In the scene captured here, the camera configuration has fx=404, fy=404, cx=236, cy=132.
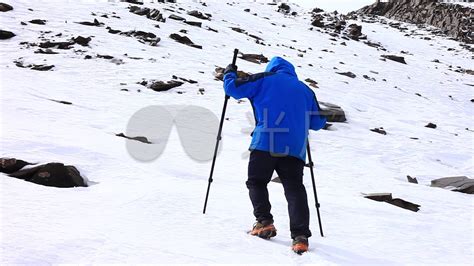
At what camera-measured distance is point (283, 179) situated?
4211 mm

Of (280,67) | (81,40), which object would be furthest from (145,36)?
(280,67)

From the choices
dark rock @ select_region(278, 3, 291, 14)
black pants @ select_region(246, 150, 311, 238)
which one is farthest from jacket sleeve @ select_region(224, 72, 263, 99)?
dark rock @ select_region(278, 3, 291, 14)

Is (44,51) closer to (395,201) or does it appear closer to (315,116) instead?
(395,201)

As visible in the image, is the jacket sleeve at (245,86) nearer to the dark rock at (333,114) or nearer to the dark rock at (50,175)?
the dark rock at (50,175)

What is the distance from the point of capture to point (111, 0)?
29.7m

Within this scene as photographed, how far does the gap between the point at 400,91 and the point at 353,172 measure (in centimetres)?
1503

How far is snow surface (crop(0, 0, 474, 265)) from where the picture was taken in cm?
359

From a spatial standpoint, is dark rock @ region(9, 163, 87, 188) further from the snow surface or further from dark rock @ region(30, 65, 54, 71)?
dark rock @ region(30, 65, 54, 71)

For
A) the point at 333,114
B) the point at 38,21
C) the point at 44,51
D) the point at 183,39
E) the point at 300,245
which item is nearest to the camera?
the point at 300,245

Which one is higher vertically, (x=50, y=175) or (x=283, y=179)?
(x=283, y=179)

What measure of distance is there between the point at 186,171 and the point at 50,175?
2.60 m

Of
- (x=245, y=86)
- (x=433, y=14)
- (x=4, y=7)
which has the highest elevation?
(x=433, y=14)

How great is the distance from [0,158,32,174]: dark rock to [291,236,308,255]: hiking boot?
3.40m

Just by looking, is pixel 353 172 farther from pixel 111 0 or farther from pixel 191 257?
pixel 111 0
